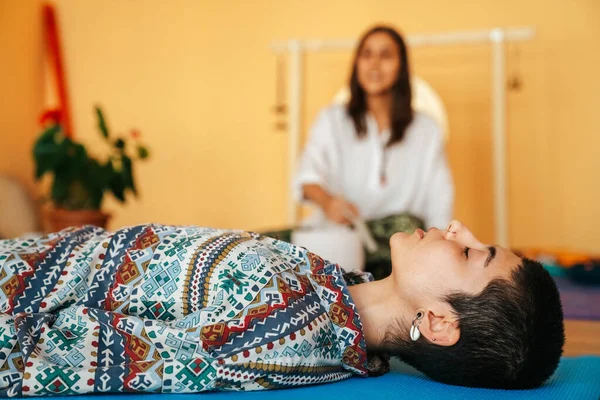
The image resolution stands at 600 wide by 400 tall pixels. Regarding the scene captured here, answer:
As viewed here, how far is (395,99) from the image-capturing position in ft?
10.1

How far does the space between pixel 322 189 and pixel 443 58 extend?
1.35m

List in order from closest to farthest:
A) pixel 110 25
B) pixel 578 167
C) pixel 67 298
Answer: pixel 67 298 → pixel 578 167 → pixel 110 25

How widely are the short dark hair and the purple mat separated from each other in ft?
3.81

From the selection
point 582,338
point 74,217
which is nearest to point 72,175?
point 74,217

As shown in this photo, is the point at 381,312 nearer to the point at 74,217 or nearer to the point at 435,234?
the point at 435,234

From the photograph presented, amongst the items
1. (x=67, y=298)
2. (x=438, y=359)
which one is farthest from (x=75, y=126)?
(x=438, y=359)

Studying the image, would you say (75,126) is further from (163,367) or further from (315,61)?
(163,367)

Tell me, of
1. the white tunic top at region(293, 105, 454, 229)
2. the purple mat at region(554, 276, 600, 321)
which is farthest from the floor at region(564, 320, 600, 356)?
the white tunic top at region(293, 105, 454, 229)

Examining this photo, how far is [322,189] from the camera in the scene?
2896 millimetres

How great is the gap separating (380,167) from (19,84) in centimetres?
216

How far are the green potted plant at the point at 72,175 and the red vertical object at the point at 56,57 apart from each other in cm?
103

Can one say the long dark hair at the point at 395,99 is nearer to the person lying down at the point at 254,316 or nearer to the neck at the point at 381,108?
the neck at the point at 381,108

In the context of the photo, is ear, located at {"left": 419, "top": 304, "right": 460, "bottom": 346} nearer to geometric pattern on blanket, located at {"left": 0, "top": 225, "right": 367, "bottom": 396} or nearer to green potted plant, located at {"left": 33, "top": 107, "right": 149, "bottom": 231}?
geometric pattern on blanket, located at {"left": 0, "top": 225, "right": 367, "bottom": 396}

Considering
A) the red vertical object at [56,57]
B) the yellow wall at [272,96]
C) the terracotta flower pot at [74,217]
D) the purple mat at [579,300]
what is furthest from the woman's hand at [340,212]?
the red vertical object at [56,57]
